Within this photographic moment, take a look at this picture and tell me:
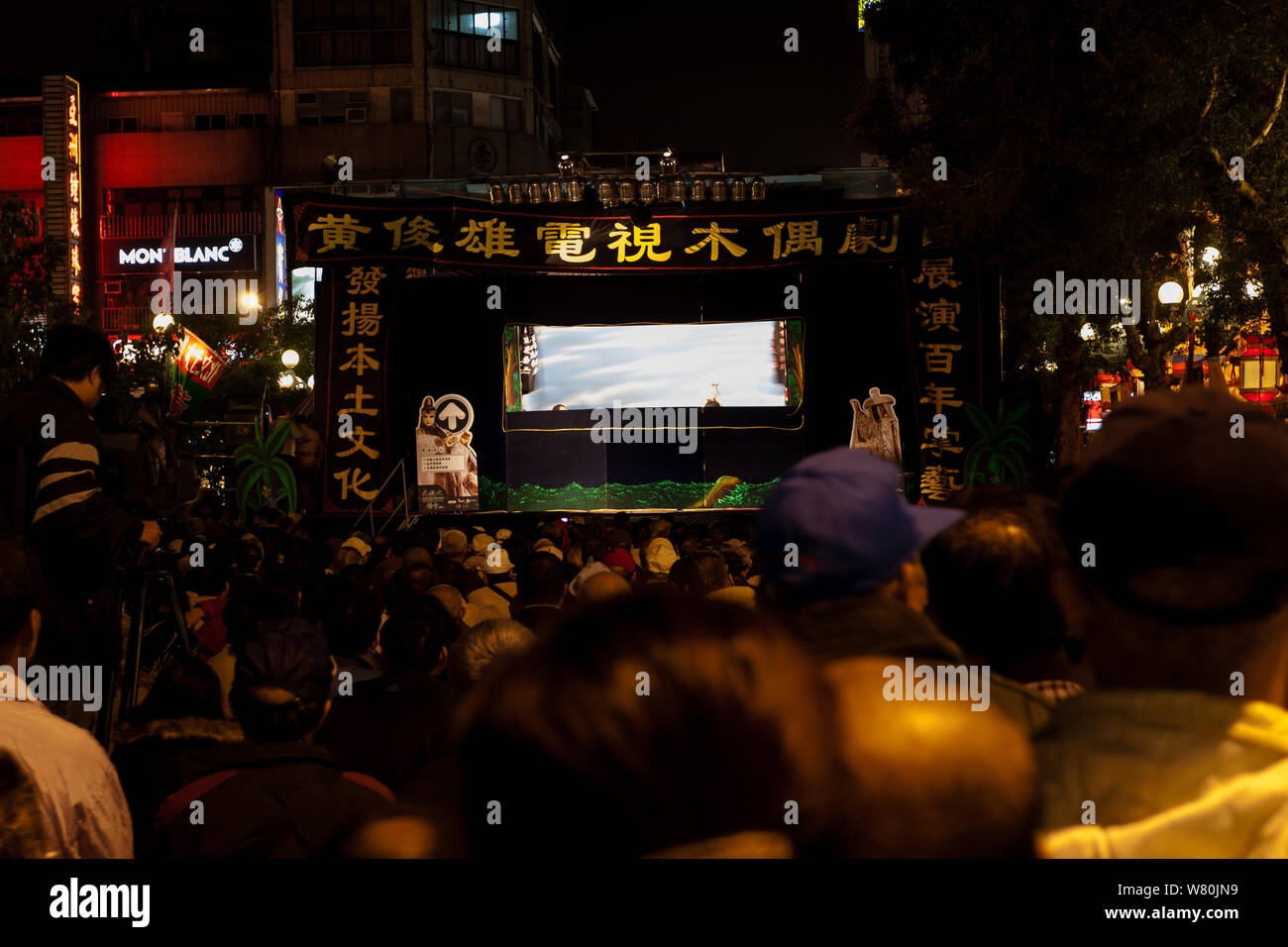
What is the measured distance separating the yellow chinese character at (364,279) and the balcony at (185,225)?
2932cm

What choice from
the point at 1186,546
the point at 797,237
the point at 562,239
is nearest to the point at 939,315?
the point at 797,237

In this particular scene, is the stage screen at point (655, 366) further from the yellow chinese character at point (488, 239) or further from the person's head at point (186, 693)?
the person's head at point (186, 693)

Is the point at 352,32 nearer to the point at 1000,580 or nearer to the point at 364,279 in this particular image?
the point at 364,279

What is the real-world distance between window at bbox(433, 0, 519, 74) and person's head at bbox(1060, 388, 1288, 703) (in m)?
45.9

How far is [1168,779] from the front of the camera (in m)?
1.33

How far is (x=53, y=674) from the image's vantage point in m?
3.91

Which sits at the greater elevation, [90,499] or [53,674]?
[90,499]

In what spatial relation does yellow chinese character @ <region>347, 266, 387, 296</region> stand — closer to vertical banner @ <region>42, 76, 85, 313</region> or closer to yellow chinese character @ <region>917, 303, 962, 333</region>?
yellow chinese character @ <region>917, 303, 962, 333</region>

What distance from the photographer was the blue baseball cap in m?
1.89

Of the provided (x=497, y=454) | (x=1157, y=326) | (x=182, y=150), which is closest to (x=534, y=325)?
(x=497, y=454)

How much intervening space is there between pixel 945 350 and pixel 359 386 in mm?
7938

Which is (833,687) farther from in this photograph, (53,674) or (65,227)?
(65,227)
